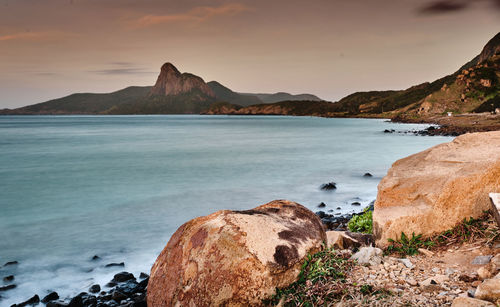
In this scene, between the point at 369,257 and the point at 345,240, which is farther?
the point at 345,240

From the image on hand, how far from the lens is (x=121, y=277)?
8.43m

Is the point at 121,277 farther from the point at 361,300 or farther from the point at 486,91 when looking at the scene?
the point at 486,91

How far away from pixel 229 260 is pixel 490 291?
298 cm

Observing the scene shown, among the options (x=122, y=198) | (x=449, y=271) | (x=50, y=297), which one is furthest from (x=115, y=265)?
(x=122, y=198)

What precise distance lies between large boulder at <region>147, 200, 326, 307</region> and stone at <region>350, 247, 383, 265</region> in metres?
0.66

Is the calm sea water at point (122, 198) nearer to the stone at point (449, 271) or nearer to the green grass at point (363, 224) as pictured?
the green grass at point (363, 224)

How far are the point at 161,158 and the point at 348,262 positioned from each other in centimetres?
3547

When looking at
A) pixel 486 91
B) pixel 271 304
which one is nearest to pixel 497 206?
pixel 271 304

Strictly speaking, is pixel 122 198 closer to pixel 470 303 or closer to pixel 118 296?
pixel 118 296

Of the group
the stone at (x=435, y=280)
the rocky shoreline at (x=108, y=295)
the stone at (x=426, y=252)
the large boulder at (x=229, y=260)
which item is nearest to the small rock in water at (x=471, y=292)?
the stone at (x=435, y=280)

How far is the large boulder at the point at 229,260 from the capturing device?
443 centimetres

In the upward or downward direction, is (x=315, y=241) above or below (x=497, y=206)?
below

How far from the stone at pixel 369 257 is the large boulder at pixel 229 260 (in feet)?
2.18

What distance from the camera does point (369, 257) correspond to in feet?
17.4
